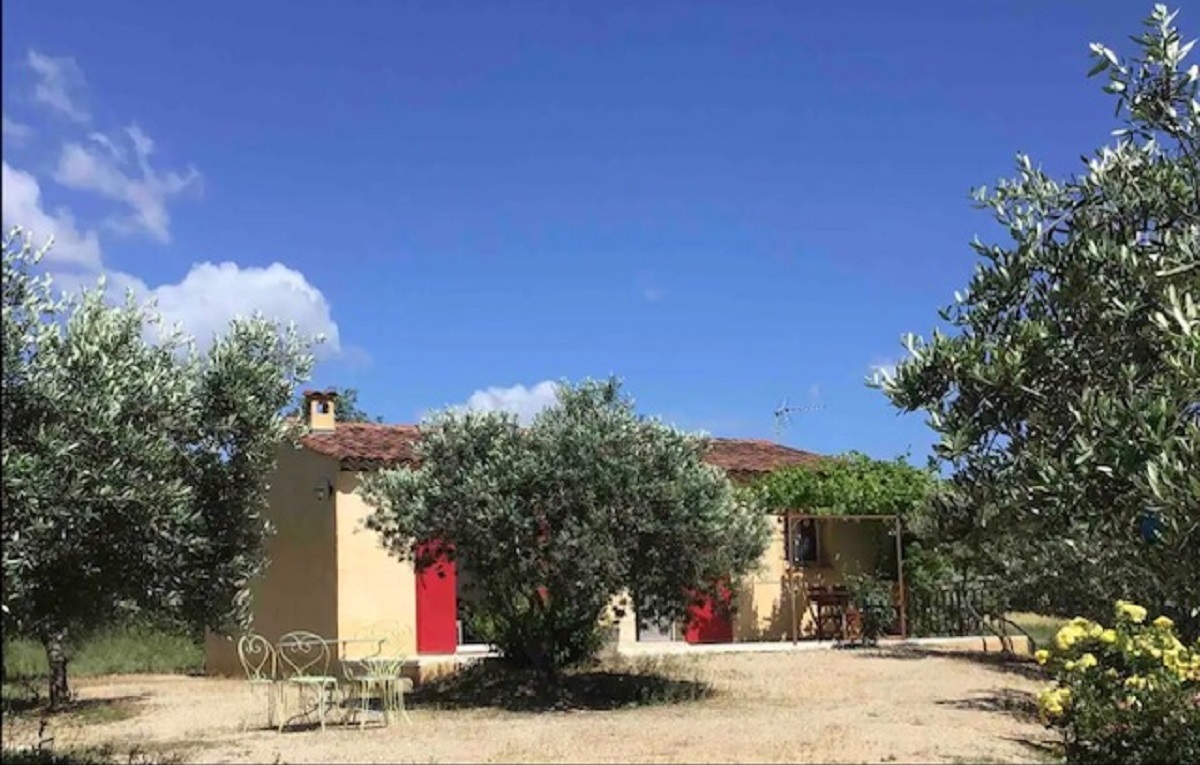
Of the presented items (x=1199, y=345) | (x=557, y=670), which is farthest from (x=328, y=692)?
(x=1199, y=345)

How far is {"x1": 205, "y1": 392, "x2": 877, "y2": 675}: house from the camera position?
18.1 m

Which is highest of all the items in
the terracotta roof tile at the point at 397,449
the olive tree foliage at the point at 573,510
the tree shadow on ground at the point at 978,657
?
the terracotta roof tile at the point at 397,449

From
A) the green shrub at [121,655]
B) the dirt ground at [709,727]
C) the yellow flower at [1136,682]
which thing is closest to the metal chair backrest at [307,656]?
the dirt ground at [709,727]

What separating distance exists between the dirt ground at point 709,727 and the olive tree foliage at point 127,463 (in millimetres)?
1690

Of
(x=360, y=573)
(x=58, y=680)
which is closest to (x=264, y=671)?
(x=360, y=573)

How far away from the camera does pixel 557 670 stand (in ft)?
51.3

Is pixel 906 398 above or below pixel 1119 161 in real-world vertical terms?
below

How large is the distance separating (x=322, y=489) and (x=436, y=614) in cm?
250

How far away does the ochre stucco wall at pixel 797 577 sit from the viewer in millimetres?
21641

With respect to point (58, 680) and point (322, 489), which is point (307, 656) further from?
point (58, 680)

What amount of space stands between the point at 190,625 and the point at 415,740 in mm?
2327

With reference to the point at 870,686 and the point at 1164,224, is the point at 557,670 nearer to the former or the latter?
the point at 870,686

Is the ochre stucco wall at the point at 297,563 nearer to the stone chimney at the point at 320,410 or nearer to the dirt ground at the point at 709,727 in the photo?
the stone chimney at the point at 320,410

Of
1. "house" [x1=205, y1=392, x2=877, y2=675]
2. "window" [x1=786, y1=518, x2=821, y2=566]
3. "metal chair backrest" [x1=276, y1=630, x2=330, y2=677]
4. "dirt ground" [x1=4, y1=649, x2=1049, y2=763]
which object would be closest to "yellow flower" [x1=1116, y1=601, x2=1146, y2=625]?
"dirt ground" [x1=4, y1=649, x2=1049, y2=763]
